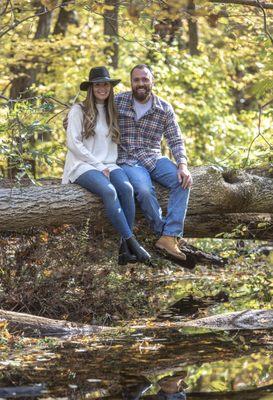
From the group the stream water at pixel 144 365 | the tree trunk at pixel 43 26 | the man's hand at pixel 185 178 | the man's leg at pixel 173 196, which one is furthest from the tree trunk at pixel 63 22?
the stream water at pixel 144 365

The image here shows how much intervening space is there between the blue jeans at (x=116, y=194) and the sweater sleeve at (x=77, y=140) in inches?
5.5

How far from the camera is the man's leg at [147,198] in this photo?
7742 millimetres

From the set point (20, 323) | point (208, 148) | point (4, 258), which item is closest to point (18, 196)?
point (4, 258)

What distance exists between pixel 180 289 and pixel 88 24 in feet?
31.0

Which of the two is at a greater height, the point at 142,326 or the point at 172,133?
the point at 172,133

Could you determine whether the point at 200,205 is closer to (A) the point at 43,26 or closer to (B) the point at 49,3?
(B) the point at 49,3

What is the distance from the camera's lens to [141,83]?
8094 millimetres

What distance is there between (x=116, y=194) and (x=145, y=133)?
1056 millimetres

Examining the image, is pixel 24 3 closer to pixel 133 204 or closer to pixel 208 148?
pixel 133 204

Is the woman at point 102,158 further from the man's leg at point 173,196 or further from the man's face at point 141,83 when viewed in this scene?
the man's leg at point 173,196

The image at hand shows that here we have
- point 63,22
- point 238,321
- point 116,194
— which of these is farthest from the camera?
point 63,22

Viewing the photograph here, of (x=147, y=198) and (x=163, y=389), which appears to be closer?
(x=163, y=389)

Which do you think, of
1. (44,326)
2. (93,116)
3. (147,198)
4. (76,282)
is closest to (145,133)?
(93,116)

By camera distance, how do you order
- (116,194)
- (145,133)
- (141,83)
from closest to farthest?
(116,194), (141,83), (145,133)
